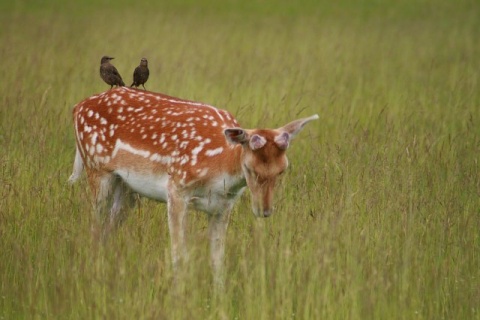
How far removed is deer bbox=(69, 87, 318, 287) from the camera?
528 centimetres

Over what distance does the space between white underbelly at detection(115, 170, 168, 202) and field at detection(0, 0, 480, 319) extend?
0.23 m

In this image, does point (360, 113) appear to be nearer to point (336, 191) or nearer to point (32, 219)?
point (336, 191)

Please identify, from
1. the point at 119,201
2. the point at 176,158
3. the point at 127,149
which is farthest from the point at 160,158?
the point at 119,201

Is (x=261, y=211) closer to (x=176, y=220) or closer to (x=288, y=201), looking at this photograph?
(x=176, y=220)

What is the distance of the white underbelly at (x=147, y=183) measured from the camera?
612 centimetres

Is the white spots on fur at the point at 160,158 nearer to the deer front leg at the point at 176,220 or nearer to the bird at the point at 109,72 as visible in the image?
the deer front leg at the point at 176,220

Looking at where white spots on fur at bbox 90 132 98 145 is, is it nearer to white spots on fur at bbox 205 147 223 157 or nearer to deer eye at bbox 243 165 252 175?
white spots on fur at bbox 205 147 223 157

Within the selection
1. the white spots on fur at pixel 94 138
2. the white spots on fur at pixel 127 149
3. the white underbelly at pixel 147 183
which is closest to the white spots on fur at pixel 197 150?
the white underbelly at pixel 147 183

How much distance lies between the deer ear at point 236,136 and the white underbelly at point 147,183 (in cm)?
88

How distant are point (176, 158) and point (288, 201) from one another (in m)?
1.15

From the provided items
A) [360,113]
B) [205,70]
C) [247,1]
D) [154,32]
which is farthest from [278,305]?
[247,1]

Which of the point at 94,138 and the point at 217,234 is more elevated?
the point at 94,138

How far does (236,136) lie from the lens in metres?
→ 5.34

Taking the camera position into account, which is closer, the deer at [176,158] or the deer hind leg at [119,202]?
the deer at [176,158]
